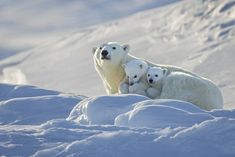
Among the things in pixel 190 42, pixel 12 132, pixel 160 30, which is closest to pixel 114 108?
pixel 12 132

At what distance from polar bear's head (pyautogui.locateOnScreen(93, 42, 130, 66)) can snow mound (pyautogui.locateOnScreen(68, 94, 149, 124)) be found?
6.41ft

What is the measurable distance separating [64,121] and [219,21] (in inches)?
1793

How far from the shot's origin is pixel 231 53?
42.8 metres

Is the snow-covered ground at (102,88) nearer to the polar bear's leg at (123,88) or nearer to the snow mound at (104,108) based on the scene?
the snow mound at (104,108)

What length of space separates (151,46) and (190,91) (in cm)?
4150

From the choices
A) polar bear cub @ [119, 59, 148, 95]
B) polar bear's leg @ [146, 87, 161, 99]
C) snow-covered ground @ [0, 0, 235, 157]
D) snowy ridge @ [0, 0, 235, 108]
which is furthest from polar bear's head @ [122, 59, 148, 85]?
snowy ridge @ [0, 0, 235, 108]

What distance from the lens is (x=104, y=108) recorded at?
26.1 feet

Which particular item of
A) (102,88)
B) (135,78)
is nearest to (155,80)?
(135,78)

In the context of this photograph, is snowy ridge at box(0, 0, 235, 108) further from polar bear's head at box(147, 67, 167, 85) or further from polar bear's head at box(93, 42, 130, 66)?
polar bear's head at box(147, 67, 167, 85)

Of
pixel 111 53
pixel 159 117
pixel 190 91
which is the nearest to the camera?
pixel 159 117

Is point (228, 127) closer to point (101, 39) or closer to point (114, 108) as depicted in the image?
point (114, 108)

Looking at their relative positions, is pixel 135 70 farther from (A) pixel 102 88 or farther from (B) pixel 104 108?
(A) pixel 102 88

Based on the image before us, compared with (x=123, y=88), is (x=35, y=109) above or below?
below

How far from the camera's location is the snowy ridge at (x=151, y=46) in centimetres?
4268
